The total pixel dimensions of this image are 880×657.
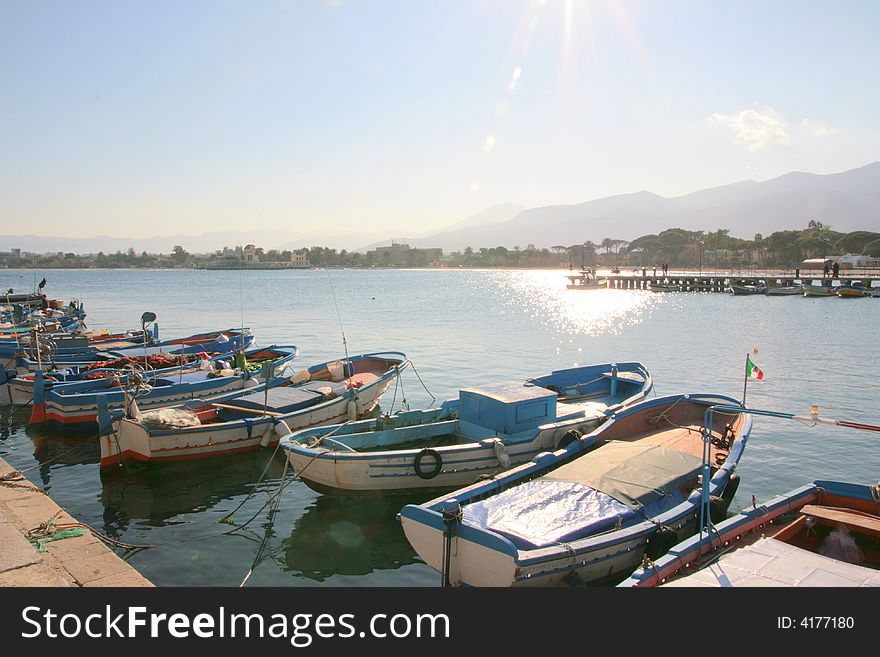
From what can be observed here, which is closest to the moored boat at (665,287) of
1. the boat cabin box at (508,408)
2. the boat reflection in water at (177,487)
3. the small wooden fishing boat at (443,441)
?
the small wooden fishing boat at (443,441)

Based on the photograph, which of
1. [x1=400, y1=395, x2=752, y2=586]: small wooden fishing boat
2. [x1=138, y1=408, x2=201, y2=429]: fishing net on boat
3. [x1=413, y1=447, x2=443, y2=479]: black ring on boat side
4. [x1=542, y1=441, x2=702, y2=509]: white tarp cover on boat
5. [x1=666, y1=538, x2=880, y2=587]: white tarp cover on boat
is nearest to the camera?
[x1=666, y1=538, x2=880, y2=587]: white tarp cover on boat

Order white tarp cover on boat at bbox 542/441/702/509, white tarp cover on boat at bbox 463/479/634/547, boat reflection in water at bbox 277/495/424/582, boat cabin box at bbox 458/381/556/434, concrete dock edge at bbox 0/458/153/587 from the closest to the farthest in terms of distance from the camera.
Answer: concrete dock edge at bbox 0/458/153/587 → white tarp cover on boat at bbox 463/479/634/547 → white tarp cover on boat at bbox 542/441/702/509 → boat reflection in water at bbox 277/495/424/582 → boat cabin box at bbox 458/381/556/434

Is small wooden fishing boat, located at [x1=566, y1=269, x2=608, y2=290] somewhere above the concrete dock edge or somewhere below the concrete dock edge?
above

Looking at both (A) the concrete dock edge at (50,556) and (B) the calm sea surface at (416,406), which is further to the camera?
(B) the calm sea surface at (416,406)

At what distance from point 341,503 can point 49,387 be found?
40.6 feet

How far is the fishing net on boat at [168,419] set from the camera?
15.7 metres

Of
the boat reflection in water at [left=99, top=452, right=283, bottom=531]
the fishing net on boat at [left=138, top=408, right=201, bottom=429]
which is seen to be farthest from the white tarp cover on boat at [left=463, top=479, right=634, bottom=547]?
the fishing net on boat at [left=138, top=408, right=201, bottom=429]

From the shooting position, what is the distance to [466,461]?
45.7ft

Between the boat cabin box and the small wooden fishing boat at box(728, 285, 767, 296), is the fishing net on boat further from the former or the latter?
the small wooden fishing boat at box(728, 285, 767, 296)

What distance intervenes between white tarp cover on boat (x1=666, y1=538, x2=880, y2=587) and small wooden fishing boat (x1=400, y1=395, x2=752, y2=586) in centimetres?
160

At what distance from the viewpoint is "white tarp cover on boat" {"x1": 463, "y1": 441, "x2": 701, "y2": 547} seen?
9.87 meters

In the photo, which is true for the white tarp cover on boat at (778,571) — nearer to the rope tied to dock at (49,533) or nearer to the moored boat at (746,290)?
the rope tied to dock at (49,533)

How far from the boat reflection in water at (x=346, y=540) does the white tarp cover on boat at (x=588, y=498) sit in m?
2.70
